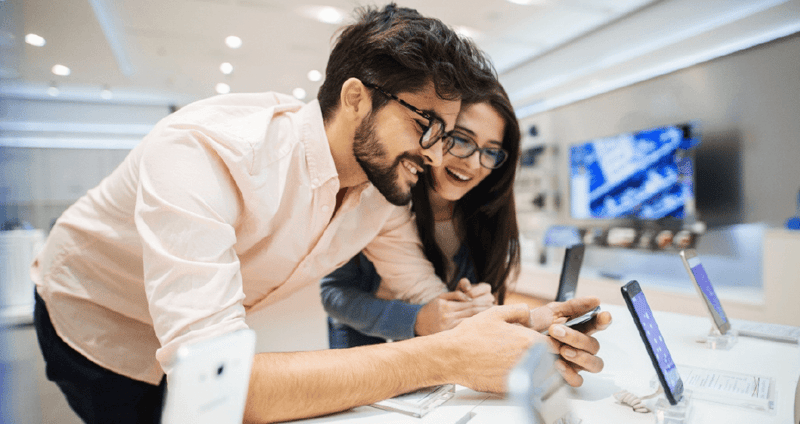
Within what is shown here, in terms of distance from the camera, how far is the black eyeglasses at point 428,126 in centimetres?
104

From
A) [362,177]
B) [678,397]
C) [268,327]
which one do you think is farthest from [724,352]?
[268,327]

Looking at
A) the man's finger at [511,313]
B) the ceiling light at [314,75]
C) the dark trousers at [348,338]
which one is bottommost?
the dark trousers at [348,338]

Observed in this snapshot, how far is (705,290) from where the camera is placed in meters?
1.29

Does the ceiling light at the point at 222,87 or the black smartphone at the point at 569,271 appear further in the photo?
the ceiling light at the point at 222,87

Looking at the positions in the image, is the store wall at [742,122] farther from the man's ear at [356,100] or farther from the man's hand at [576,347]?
the man's ear at [356,100]

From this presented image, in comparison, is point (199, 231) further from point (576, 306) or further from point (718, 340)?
point (718, 340)

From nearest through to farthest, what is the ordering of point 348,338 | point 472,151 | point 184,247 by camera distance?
point 184,247 < point 472,151 < point 348,338

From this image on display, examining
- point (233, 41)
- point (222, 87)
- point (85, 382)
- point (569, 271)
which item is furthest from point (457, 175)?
point (222, 87)

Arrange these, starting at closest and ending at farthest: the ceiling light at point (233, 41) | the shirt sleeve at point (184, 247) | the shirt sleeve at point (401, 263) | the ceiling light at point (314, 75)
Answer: the shirt sleeve at point (184, 247)
the shirt sleeve at point (401, 263)
the ceiling light at point (233, 41)
the ceiling light at point (314, 75)

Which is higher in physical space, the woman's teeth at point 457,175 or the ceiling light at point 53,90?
the ceiling light at point 53,90

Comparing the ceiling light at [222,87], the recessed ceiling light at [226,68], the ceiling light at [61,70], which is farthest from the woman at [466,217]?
the ceiling light at [61,70]

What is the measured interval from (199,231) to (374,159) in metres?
0.49

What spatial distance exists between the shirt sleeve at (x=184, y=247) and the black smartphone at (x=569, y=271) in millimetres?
1059

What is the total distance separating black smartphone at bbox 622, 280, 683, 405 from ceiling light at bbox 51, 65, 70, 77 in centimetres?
641
